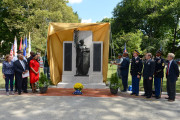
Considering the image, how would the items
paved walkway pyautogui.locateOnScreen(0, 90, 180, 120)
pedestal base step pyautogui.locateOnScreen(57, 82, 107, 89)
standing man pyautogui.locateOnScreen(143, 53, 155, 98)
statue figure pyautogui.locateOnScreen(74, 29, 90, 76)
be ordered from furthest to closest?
statue figure pyautogui.locateOnScreen(74, 29, 90, 76) → pedestal base step pyautogui.locateOnScreen(57, 82, 107, 89) → standing man pyautogui.locateOnScreen(143, 53, 155, 98) → paved walkway pyautogui.locateOnScreen(0, 90, 180, 120)

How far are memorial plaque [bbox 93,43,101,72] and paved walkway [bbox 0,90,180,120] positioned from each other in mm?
3279

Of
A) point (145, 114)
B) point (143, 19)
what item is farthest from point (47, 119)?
point (143, 19)

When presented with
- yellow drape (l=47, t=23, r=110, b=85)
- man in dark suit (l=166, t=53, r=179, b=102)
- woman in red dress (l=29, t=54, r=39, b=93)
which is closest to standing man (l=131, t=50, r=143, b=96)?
man in dark suit (l=166, t=53, r=179, b=102)

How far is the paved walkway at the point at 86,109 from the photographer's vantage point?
4.68m

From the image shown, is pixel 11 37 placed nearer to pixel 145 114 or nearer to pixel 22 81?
pixel 22 81

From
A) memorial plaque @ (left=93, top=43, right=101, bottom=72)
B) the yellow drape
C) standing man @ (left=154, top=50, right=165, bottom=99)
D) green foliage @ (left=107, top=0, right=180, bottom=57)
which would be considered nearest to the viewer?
standing man @ (left=154, top=50, right=165, bottom=99)

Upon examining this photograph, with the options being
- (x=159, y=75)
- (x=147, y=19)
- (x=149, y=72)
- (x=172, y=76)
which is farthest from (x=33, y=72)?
(x=147, y=19)

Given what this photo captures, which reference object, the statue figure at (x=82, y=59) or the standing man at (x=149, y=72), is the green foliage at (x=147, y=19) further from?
the standing man at (x=149, y=72)

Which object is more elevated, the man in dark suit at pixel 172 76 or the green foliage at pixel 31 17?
the green foliage at pixel 31 17

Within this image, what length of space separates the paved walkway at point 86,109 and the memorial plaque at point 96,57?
328cm

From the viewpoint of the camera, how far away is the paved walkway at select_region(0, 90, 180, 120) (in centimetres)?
468

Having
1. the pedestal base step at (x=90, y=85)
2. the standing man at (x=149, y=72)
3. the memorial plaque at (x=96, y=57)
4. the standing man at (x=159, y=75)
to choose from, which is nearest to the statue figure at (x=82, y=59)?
the memorial plaque at (x=96, y=57)

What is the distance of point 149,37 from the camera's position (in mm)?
35062

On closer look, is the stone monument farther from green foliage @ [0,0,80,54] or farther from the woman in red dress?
green foliage @ [0,0,80,54]
